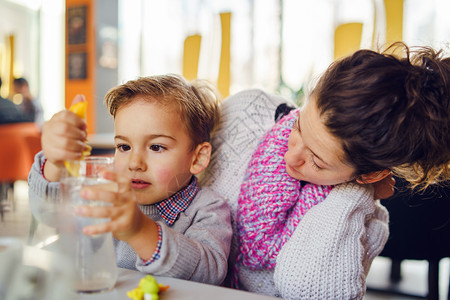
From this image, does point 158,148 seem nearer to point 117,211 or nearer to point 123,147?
point 123,147

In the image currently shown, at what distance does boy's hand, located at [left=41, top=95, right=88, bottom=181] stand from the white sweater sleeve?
0.44m

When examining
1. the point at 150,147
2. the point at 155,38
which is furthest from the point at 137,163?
the point at 155,38

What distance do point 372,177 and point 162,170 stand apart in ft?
1.50

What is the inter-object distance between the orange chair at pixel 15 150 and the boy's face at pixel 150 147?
121 inches

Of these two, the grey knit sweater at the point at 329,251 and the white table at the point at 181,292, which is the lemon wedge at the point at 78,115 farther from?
the grey knit sweater at the point at 329,251

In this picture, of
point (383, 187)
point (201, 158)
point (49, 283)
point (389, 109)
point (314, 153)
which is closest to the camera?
point (49, 283)

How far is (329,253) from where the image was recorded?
680 mm

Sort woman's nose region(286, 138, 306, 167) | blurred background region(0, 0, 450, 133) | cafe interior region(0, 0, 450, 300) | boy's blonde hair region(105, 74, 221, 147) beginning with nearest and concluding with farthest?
woman's nose region(286, 138, 306, 167) < boy's blonde hair region(105, 74, 221, 147) < cafe interior region(0, 0, 450, 300) < blurred background region(0, 0, 450, 133)

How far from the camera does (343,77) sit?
71 cm

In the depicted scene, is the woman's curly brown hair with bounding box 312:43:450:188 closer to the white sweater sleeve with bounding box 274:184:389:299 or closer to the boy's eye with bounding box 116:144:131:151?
the white sweater sleeve with bounding box 274:184:389:299

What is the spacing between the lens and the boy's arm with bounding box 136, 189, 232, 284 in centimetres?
65

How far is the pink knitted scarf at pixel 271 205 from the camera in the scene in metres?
0.83

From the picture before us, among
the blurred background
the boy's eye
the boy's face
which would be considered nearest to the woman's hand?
the boy's face

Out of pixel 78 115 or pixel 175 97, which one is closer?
pixel 78 115
